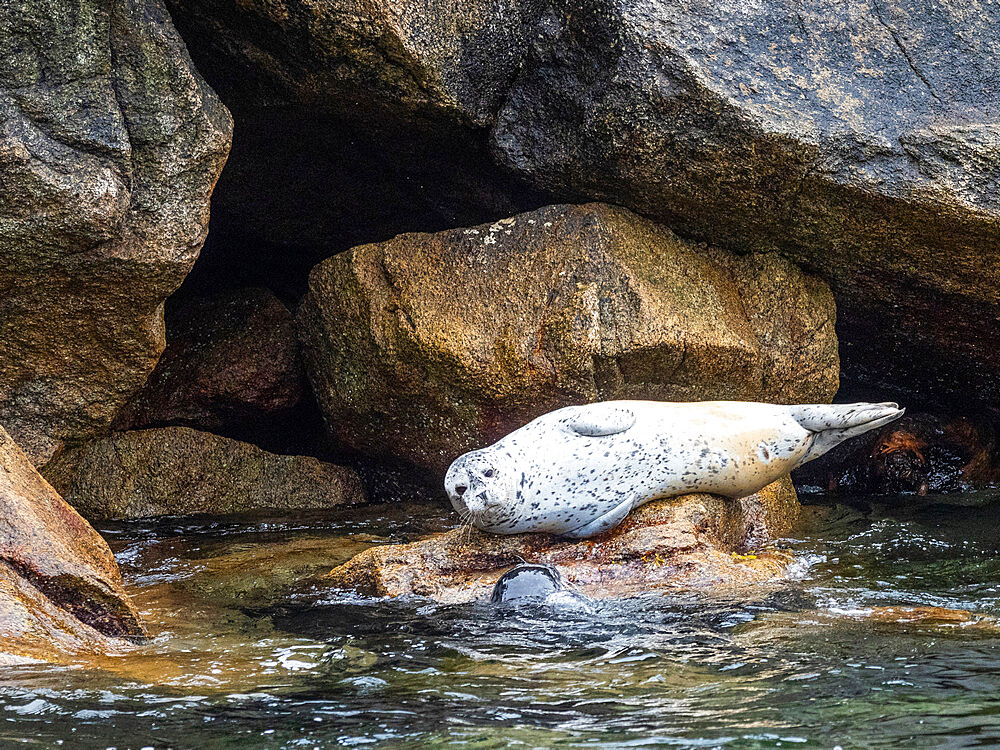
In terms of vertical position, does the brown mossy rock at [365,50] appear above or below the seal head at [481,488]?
above

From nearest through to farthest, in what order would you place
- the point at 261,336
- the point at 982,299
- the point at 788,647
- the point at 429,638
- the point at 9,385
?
the point at 788,647 < the point at 429,638 < the point at 9,385 < the point at 982,299 < the point at 261,336

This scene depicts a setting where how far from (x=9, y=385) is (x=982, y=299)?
16.7ft

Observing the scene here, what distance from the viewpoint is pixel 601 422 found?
4.80m

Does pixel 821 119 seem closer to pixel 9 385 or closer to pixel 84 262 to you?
pixel 84 262

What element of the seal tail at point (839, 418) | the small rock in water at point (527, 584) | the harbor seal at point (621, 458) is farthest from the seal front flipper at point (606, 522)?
the seal tail at point (839, 418)

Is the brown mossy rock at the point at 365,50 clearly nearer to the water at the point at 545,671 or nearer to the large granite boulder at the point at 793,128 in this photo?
the large granite boulder at the point at 793,128

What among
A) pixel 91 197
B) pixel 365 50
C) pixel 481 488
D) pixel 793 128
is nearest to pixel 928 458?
pixel 793 128

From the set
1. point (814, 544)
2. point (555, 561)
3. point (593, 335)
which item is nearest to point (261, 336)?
point (593, 335)

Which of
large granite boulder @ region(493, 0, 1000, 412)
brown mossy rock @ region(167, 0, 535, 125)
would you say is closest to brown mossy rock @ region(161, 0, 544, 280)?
brown mossy rock @ region(167, 0, 535, 125)

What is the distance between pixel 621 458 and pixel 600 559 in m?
0.54

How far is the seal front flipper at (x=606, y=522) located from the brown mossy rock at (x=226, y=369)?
291 cm

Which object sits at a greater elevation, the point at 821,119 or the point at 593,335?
the point at 821,119

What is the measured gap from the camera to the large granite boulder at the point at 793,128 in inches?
204

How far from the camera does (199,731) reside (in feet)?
8.20
